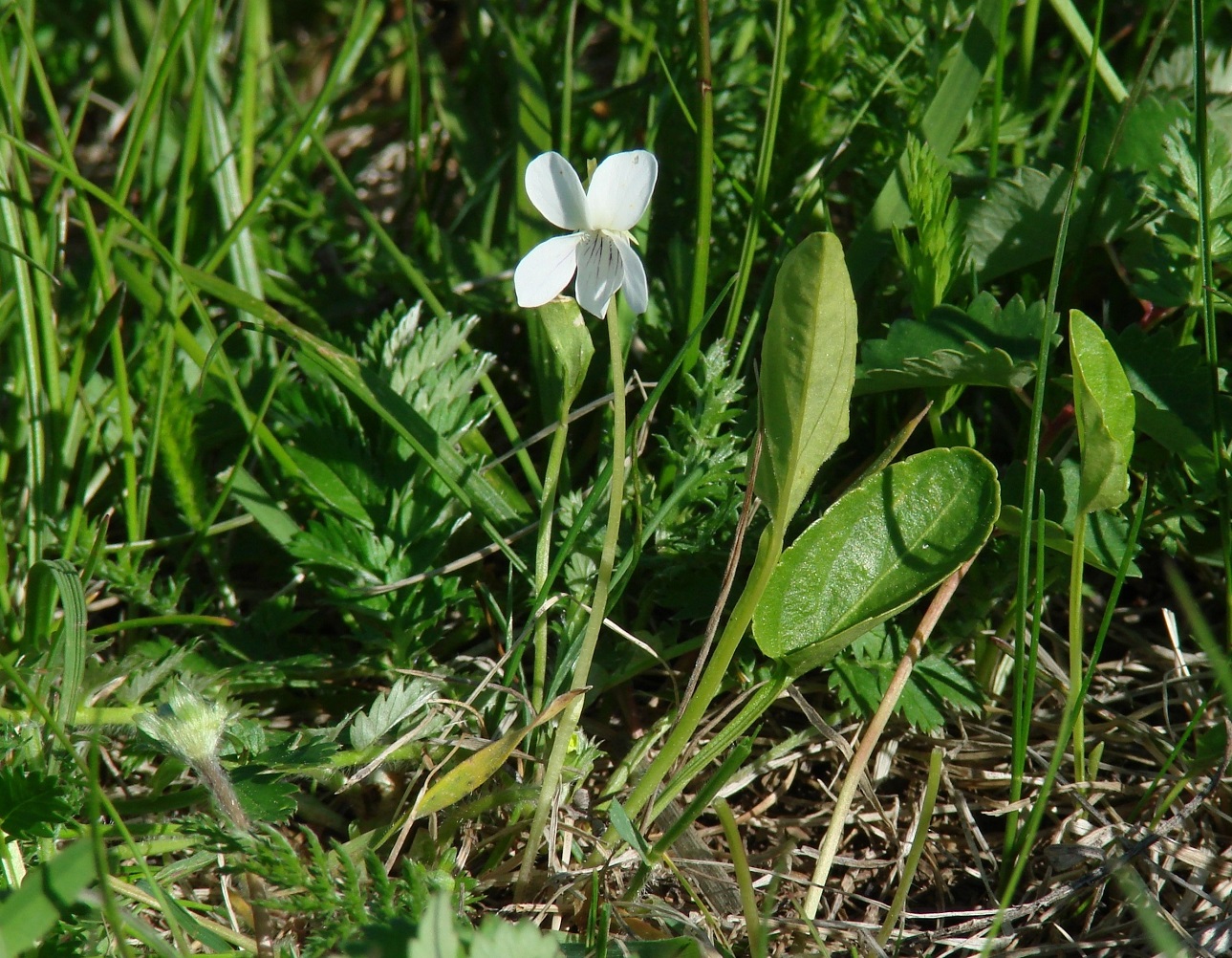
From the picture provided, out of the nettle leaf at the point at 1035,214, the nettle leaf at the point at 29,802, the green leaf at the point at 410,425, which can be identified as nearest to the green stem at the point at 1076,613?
the nettle leaf at the point at 1035,214

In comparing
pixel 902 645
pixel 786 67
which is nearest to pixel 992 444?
pixel 902 645

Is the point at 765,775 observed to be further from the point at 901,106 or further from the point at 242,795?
the point at 901,106

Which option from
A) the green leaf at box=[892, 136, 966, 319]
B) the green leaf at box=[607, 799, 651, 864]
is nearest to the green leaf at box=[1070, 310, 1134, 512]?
the green leaf at box=[892, 136, 966, 319]

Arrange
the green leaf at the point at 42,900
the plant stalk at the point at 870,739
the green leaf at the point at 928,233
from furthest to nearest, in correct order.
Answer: the green leaf at the point at 928,233 → the plant stalk at the point at 870,739 → the green leaf at the point at 42,900

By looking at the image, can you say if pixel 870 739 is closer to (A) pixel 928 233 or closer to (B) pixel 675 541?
(B) pixel 675 541

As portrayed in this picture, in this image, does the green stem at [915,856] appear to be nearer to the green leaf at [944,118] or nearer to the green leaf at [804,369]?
the green leaf at [804,369]
